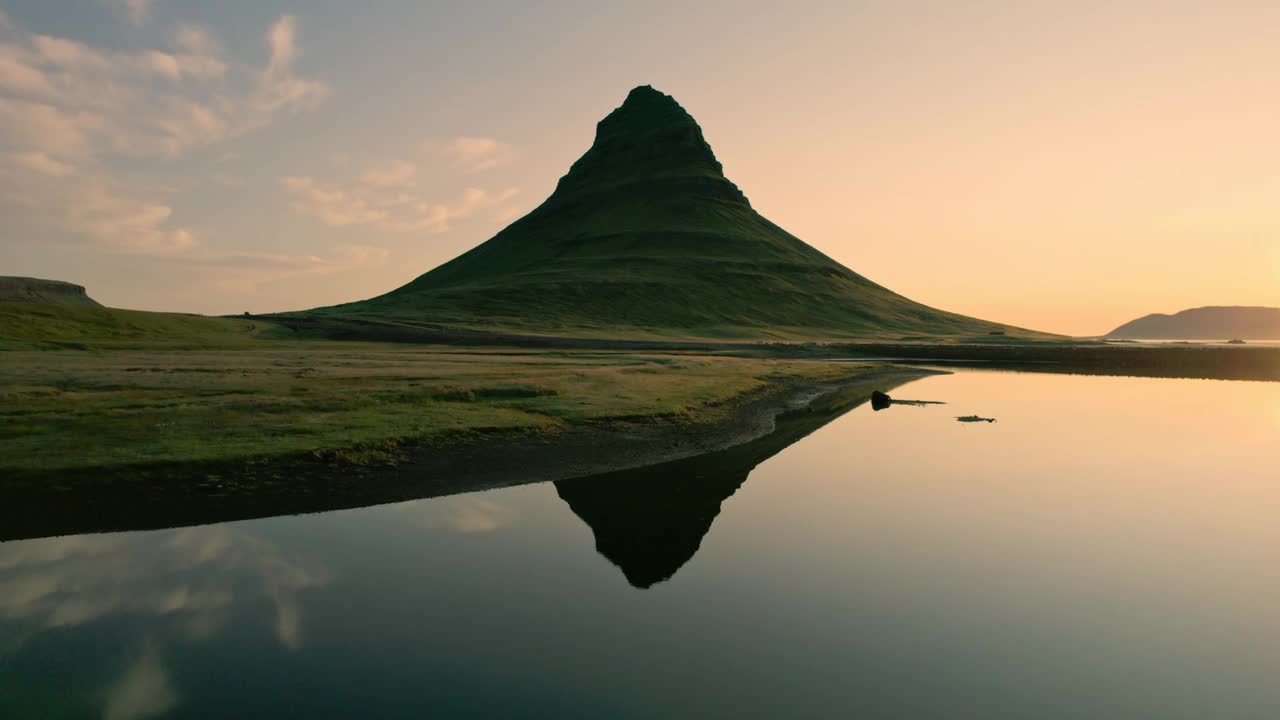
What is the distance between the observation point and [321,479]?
28.2 metres

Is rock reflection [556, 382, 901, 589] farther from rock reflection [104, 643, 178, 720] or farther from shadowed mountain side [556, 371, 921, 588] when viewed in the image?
rock reflection [104, 643, 178, 720]

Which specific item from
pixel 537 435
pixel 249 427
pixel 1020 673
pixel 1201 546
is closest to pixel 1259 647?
pixel 1020 673

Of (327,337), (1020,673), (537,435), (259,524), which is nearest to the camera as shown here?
(1020,673)

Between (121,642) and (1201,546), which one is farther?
(1201,546)

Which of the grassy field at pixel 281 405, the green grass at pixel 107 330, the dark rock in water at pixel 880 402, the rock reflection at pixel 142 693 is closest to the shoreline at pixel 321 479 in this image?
the grassy field at pixel 281 405

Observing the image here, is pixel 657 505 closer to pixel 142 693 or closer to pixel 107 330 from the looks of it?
pixel 142 693

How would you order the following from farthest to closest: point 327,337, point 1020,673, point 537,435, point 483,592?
1. point 327,337
2. point 537,435
3. point 483,592
4. point 1020,673

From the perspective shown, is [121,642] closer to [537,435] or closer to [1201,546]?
[537,435]

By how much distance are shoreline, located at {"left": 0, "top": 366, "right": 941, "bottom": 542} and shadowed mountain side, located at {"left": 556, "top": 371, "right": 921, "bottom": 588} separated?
5.27ft

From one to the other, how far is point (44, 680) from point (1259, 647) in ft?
78.5

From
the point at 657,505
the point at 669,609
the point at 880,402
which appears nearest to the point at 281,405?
the point at 657,505

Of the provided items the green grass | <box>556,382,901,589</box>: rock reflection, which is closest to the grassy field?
<box>556,382,901,589</box>: rock reflection

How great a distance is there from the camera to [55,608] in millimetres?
16312

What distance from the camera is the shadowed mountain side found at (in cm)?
2141
